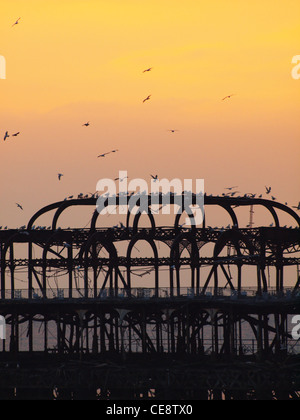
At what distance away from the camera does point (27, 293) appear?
8738 cm

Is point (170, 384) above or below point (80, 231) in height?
below

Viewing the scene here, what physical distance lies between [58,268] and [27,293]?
34.0 ft

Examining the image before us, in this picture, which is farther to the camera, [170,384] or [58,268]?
[58,268]

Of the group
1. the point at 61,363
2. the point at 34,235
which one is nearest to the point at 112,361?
the point at 61,363

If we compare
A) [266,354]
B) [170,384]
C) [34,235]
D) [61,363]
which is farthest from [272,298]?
[34,235]

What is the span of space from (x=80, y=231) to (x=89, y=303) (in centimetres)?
959

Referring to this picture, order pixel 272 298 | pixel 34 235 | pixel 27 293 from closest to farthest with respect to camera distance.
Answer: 1. pixel 272 298
2. pixel 27 293
3. pixel 34 235

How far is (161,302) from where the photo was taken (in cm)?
8350
